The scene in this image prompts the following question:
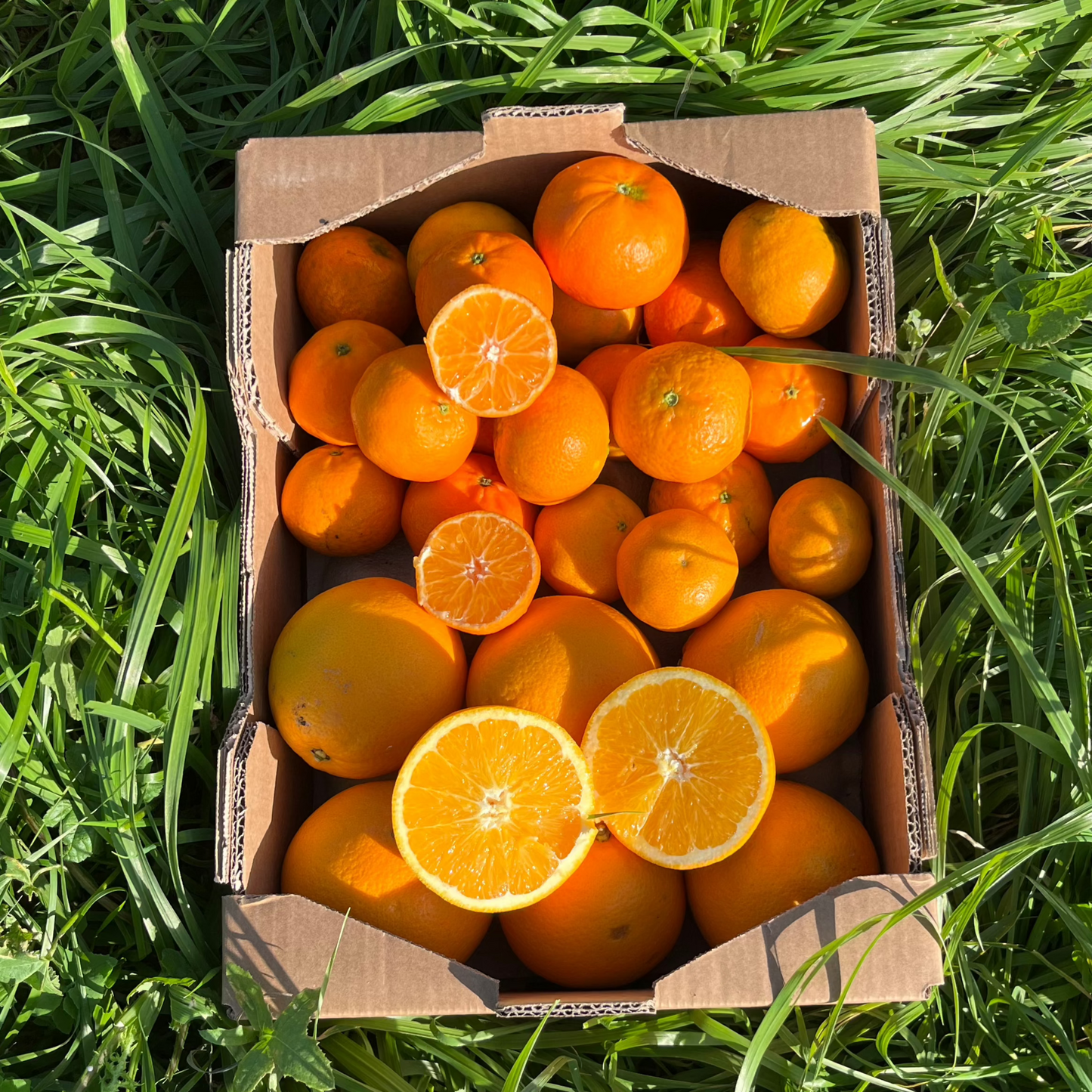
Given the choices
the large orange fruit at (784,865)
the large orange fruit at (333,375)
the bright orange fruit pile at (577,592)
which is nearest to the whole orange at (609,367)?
the bright orange fruit pile at (577,592)

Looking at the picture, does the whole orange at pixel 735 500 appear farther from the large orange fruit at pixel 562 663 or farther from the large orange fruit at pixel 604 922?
the large orange fruit at pixel 604 922

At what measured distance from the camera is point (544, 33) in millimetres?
1778

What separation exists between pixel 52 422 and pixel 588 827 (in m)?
1.11

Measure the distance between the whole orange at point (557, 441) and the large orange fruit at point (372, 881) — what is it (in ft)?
1.73

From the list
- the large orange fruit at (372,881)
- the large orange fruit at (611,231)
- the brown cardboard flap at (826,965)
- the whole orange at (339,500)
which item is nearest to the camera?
the brown cardboard flap at (826,965)

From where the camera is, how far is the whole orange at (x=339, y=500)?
161 centimetres

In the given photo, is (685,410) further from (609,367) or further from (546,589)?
(546,589)

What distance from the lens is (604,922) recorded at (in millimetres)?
1371

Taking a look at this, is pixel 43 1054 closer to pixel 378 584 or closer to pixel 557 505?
pixel 378 584

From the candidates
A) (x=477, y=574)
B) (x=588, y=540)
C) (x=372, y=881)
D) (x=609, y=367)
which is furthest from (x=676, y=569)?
(x=372, y=881)

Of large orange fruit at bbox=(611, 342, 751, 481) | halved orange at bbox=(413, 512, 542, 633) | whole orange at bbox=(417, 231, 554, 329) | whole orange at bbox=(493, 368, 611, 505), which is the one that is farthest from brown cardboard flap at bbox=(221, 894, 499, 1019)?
whole orange at bbox=(417, 231, 554, 329)

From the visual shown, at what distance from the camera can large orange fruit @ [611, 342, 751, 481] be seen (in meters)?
1.44

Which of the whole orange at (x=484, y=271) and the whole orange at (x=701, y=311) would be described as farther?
the whole orange at (x=701, y=311)

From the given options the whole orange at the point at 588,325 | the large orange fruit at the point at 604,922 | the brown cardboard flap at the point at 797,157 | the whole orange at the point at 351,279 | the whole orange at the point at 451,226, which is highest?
the brown cardboard flap at the point at 797,157
